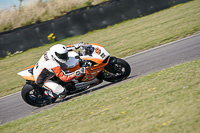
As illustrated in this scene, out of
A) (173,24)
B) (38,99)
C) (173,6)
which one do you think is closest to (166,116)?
(38,99)

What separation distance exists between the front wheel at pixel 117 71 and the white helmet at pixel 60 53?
1.24 meters

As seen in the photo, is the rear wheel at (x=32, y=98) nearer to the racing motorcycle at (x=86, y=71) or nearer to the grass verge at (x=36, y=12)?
the racing motorcycle at (x=86, y=71)

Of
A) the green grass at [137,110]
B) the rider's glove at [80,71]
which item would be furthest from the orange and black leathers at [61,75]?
the green grass at [137,110]

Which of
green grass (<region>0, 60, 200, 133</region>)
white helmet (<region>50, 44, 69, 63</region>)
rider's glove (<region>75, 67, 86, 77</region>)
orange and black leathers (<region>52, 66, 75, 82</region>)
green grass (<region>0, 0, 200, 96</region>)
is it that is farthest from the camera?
green grass (<region>0, 0, 200, 96</region>)

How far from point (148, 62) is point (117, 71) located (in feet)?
6.67

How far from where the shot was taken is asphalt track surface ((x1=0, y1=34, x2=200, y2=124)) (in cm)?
701

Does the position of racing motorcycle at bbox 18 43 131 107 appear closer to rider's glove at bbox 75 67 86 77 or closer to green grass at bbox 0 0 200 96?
rider's glove at bbox 75 67 86 77

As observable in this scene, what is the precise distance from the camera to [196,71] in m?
5.70

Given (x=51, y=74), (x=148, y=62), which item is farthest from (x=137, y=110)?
(x=148, y=62)

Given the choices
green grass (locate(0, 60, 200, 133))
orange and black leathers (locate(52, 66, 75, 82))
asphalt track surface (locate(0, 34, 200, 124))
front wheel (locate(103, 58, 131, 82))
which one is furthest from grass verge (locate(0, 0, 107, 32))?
green grass (locate(0, 60, 200, 133))

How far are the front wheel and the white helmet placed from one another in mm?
1243

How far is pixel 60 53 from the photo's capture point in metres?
5.89

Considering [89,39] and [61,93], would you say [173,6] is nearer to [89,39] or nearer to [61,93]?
[89,39]

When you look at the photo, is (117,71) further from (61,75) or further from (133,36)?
(133,36)
